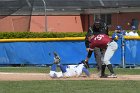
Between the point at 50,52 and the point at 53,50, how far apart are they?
0.47 ft

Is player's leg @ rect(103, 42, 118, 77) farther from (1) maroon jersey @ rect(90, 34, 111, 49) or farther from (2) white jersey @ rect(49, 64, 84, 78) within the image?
(2) white jersey @ rect(49, 64, 84, 78)

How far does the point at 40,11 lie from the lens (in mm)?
Answer: 30438

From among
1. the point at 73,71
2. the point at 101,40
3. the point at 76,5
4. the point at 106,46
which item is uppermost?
the point at 101,40

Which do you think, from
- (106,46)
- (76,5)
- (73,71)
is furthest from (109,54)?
(76,5)

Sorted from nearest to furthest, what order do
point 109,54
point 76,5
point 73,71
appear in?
point 109,54 → point 73,71 → point 76,5

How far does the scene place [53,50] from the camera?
18.8 metres

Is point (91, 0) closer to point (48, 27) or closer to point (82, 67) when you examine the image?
point (48, 27)

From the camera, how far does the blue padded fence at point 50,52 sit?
18.5 meters

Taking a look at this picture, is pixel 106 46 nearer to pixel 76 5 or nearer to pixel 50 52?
pixel 50 52
